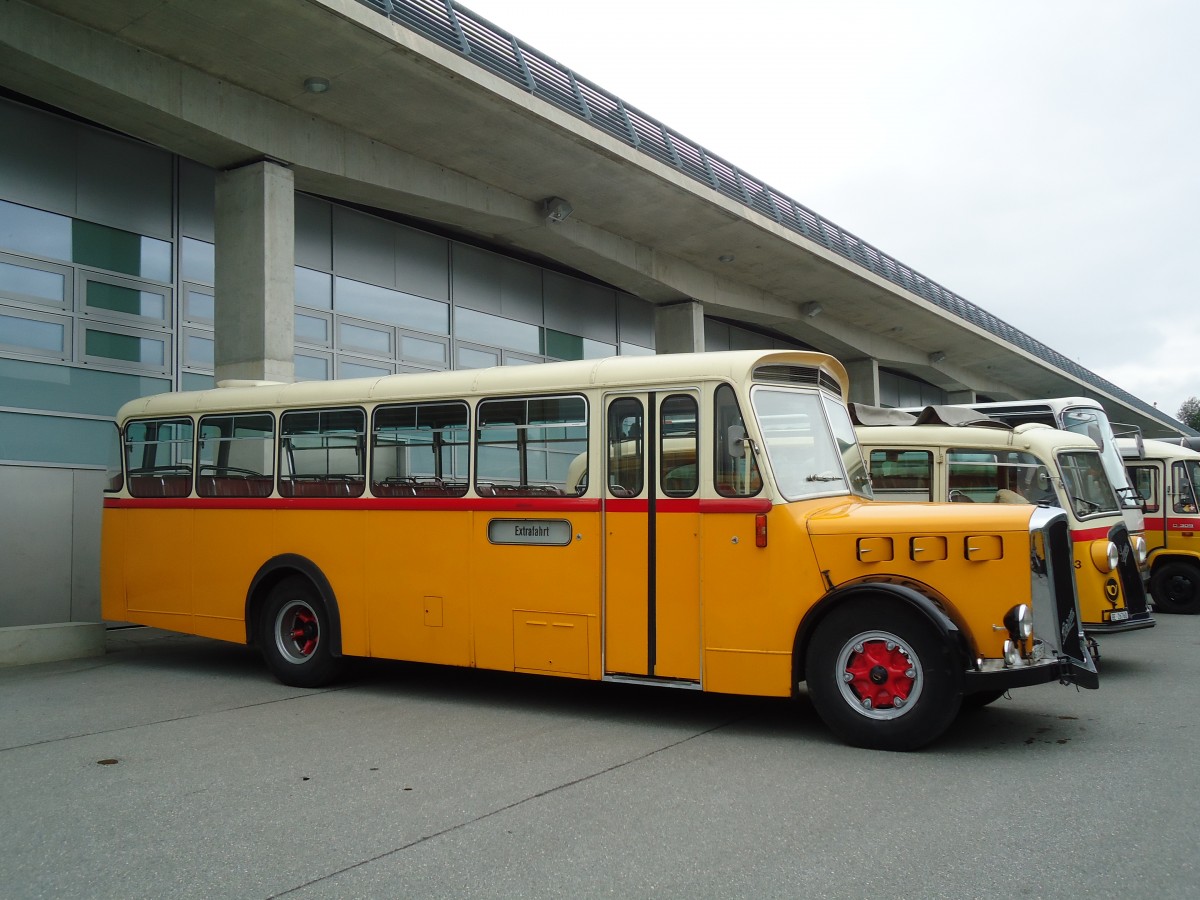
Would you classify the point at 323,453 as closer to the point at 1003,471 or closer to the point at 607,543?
the point at 607,543

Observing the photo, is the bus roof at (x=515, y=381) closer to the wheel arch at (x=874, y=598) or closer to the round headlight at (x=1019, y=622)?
the wheel arch at (x=874, y=598)

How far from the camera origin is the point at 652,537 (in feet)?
24.0

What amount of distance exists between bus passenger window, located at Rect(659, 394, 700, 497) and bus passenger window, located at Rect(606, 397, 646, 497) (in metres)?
0.18

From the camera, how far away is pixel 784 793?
5414mm

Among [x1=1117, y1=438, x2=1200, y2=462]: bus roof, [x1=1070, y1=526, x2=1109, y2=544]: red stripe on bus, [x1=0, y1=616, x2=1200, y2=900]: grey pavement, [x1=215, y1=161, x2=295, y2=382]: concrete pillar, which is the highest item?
[x1=215, y1=161, x2=295, y2=382]: concrete pillar

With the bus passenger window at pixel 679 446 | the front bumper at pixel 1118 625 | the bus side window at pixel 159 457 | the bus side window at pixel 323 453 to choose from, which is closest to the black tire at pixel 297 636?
the bus side window at pixel 323 453

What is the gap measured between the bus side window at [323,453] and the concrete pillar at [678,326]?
588 inches

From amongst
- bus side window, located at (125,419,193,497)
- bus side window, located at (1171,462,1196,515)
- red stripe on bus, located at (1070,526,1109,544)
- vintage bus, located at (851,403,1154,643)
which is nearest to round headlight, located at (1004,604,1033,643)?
red stripe on bus, located at (1070,526,1109,544)

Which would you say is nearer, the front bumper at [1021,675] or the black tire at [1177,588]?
the front bumper at [1021,675]

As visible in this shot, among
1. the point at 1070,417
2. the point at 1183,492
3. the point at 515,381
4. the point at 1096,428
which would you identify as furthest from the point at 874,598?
the point at 1183,492

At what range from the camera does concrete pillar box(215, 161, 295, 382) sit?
13.8 meters

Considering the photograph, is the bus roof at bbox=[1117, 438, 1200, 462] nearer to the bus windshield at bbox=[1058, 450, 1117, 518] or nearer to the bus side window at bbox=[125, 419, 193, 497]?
the bus windshield at bbox=[1058, 450, 1117, 518]

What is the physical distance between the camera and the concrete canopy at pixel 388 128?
11.9 m

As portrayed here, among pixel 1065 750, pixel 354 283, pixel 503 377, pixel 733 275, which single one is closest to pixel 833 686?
pixel 1065 750
